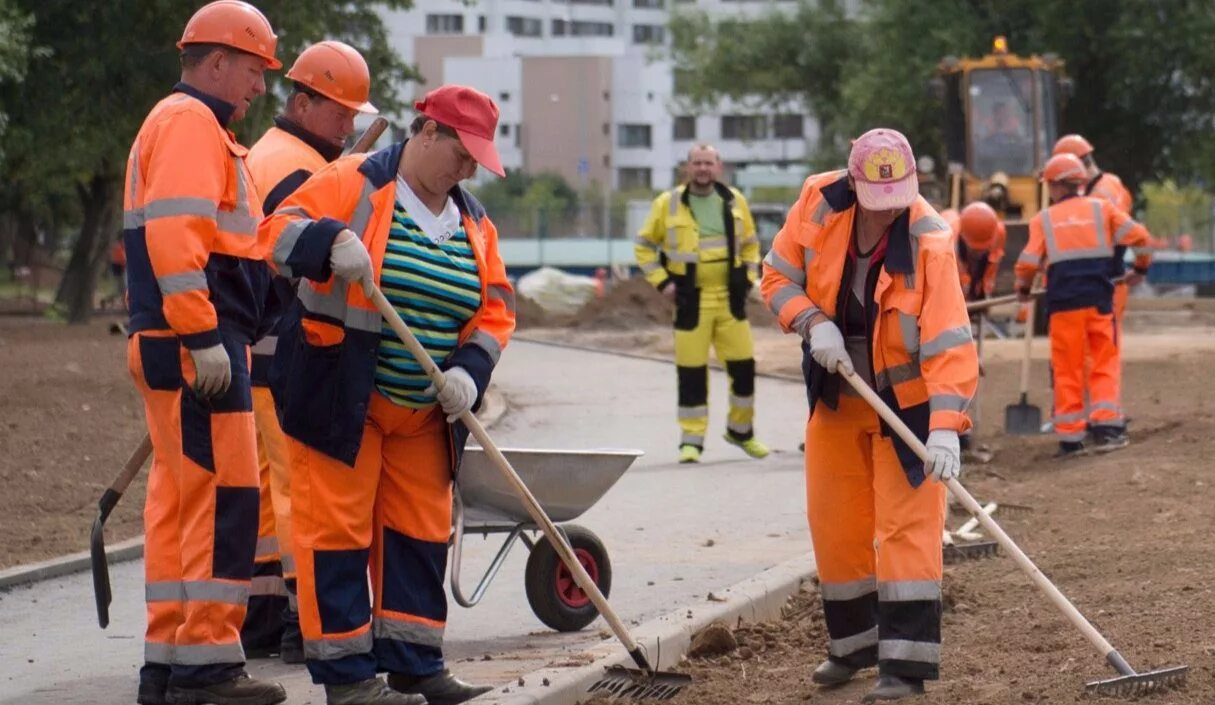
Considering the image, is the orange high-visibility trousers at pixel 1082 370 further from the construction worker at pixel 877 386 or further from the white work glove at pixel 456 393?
the white work glove at pixel 456 393

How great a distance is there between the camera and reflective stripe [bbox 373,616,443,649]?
638cm

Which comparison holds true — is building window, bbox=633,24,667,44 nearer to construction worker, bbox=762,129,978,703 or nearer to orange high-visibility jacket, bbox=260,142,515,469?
construction worker, bbox=762,129,978,703

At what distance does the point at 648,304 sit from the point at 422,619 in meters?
26.0

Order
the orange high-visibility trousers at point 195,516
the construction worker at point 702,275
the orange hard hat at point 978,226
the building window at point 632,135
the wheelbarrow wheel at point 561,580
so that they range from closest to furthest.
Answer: the orange high-visibility trousers at point 195,516 → the wheelbarrow wheel at point 561,580 → the construction worker at point 702,275 → the orange hard hat at point 978,226 → the building window at point 632,135

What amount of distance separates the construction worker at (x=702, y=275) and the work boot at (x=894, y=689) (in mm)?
7585

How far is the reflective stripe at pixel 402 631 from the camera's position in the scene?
6383mm

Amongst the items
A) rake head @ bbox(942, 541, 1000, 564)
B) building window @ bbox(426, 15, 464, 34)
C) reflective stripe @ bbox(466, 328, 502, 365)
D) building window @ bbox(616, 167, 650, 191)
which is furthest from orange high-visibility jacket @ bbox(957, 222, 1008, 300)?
building window @ bbox(426, 15, 464, 34)

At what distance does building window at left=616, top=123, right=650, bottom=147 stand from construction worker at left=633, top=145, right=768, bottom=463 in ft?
277

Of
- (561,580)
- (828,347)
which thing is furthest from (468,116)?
(561,580)

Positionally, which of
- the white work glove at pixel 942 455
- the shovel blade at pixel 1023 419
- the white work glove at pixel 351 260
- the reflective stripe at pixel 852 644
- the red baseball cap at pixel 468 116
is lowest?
the shovel blade at pixel 1023 419

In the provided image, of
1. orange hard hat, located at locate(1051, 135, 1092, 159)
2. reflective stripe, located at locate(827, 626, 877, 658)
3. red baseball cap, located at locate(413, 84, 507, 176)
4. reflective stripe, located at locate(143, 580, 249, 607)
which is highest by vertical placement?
red baseball cap, located at locate(413, 84, 507, 176)

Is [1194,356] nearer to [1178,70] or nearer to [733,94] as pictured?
[1178,70]

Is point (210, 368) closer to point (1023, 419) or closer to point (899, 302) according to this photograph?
point (899, 302)

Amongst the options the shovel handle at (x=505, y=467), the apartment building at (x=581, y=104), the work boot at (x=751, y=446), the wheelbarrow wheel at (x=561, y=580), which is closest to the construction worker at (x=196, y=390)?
the shovel handle at (x=505, y=467)
